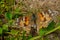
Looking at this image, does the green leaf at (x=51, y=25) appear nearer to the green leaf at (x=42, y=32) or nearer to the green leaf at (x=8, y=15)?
Result: the green leaf at (x=42, y=32)

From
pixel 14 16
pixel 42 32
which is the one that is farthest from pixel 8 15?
pixel 42 32

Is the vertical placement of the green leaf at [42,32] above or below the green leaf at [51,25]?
below

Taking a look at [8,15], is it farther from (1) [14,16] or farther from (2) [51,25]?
(2) [51,25]

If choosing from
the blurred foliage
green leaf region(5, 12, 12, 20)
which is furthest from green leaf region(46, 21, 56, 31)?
green leaf region(5, 12, 12, 20)

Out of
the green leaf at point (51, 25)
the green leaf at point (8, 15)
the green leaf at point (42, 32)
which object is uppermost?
the green leaf at point (8, 15)

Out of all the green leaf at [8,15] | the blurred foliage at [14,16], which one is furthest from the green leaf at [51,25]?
the green leaf at [8,15]

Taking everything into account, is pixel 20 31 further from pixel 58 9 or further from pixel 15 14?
pixel 58 9

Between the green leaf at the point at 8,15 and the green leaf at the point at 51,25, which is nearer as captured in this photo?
the green leaf at the point at 51,25

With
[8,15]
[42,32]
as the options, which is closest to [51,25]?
[42,32]

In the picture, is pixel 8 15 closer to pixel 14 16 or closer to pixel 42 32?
pixel 14 16

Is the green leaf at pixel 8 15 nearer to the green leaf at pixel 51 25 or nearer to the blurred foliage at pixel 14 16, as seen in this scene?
the blurred foliage at pixel 14 16

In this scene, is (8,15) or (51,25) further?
(8,15)

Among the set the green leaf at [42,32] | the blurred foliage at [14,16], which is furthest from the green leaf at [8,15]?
the green leaf at [42,32]
